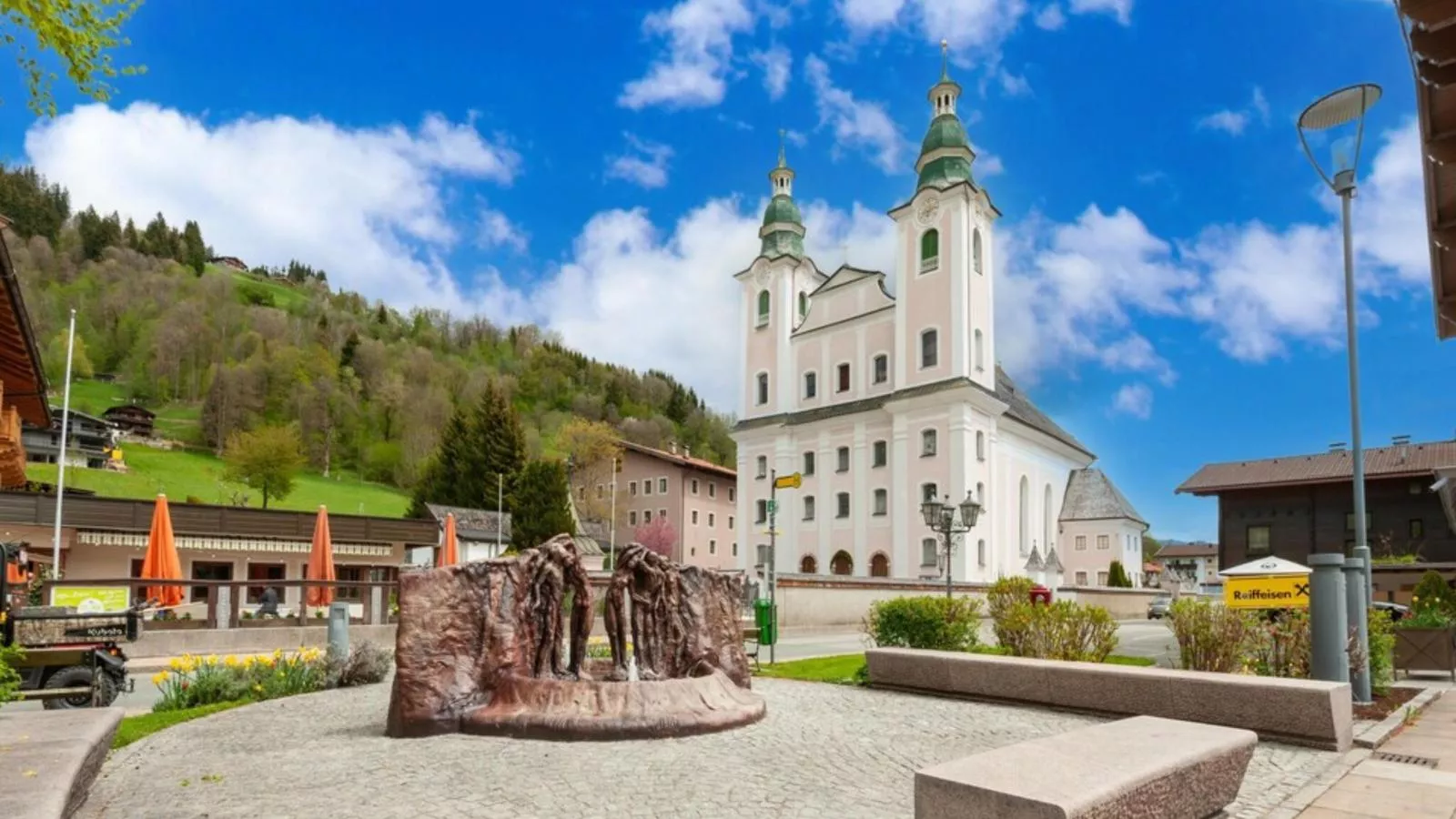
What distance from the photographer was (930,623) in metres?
14.6

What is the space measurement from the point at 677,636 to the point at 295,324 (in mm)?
126703

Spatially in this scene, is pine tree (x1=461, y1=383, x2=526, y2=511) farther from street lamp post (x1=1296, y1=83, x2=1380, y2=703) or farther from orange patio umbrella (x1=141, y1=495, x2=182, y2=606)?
street lamp post (x1=1296, y1=83, x2=1380, y2=703)

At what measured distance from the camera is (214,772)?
708cm

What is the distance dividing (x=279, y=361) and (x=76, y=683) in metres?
100

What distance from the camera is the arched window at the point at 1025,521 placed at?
56222mm

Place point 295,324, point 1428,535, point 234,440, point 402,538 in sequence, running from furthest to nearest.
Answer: point 295,324, point 234,440, point 402,538, point 1428,535

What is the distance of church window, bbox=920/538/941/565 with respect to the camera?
164 ft

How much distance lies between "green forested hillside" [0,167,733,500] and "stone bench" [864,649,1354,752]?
268 feet

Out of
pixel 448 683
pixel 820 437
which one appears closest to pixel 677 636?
pixel 448 683

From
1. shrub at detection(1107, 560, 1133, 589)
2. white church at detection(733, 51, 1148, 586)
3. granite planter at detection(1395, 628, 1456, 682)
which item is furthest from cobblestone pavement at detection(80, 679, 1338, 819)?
shrub at detection(1107, 560, 1133, 589)

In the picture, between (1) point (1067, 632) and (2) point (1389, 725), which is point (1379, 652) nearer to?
(2) point (1389, 725)

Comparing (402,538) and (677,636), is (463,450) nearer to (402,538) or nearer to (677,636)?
(402,538)

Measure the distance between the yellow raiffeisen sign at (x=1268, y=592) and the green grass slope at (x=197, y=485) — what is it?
5522cm

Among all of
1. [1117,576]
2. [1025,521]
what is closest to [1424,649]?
[1117,576]
